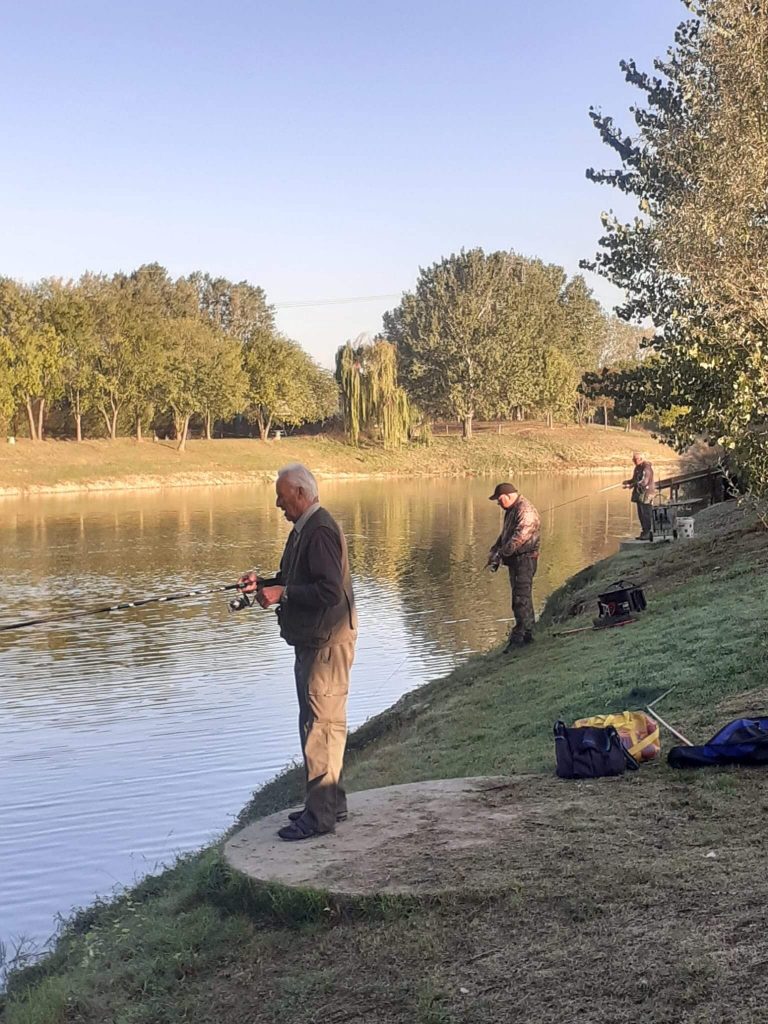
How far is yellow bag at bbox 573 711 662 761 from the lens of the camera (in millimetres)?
6209

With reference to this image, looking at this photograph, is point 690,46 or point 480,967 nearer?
point 480,967

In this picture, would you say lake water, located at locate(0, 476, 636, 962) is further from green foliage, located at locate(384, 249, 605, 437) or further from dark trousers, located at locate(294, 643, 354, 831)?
green foliage, located at locate(384, 249, 605, 437)

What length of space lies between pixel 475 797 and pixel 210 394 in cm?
6160

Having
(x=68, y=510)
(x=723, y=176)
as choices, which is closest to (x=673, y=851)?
(x=723, y=176)

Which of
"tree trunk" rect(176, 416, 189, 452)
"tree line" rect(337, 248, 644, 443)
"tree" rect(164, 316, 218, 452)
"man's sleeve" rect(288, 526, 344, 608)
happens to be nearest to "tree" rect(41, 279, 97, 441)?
"tree" rect(164, 316, 218, 452)

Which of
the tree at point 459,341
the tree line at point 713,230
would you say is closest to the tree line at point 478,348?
the tree at point 459,341

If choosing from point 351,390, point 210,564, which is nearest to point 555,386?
point 351,390

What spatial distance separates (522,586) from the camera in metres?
12.0

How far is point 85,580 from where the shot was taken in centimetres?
2370

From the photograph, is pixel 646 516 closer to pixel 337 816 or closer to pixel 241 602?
pixel 241 602

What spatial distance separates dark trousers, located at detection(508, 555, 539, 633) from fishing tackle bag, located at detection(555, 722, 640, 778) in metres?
5.73

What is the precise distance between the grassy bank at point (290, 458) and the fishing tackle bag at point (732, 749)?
48376mm

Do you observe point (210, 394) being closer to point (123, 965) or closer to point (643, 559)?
point (643, 559)

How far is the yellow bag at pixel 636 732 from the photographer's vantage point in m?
6.21
